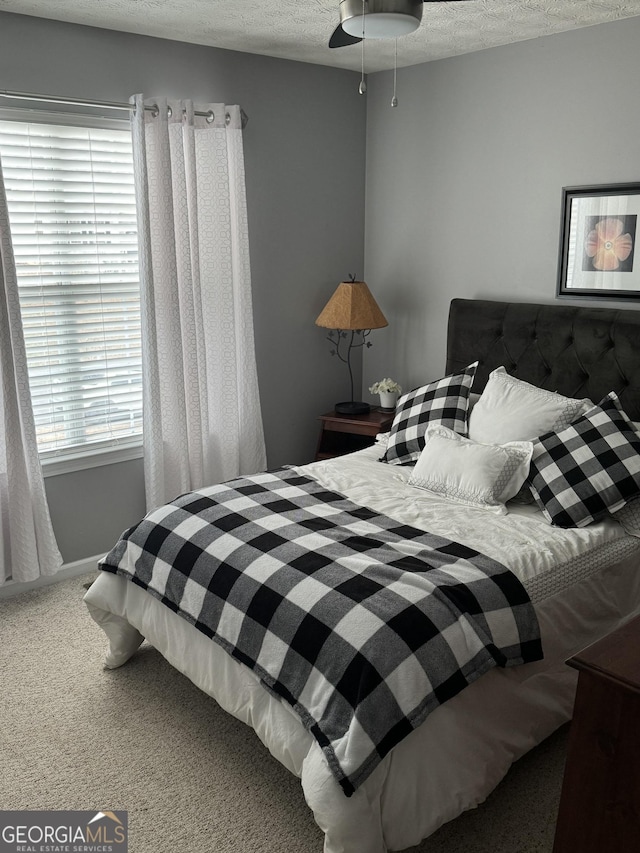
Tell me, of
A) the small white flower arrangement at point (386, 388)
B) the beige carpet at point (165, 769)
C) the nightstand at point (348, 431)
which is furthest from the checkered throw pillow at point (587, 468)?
the small white flower arrangement at point (386, 388)

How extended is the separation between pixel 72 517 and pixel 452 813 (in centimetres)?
234

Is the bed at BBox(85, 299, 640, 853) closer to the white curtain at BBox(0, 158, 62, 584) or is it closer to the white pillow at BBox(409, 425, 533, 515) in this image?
the white pillow at BBox(409, 425, 533, 515)

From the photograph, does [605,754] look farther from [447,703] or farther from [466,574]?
[466,574]

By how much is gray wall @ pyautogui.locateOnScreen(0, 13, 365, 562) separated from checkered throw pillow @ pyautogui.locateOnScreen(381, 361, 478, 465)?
1.02 metres

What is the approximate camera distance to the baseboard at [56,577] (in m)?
3.49

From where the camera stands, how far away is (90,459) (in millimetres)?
3662

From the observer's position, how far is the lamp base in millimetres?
4270

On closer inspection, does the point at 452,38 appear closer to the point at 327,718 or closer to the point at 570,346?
the point at 570,346

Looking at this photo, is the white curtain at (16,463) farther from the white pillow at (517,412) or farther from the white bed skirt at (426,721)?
the white pillow at (517,412)

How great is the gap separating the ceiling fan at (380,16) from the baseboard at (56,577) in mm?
2698

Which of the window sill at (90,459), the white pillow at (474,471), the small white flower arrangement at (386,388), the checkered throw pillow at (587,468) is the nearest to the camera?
the checkered throw pillow at (587,468)

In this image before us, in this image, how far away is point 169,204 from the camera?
11.7 ft

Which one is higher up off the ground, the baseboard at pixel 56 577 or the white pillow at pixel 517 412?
the white pillow at pixel 517 412

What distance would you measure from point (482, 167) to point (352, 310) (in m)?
0.98
